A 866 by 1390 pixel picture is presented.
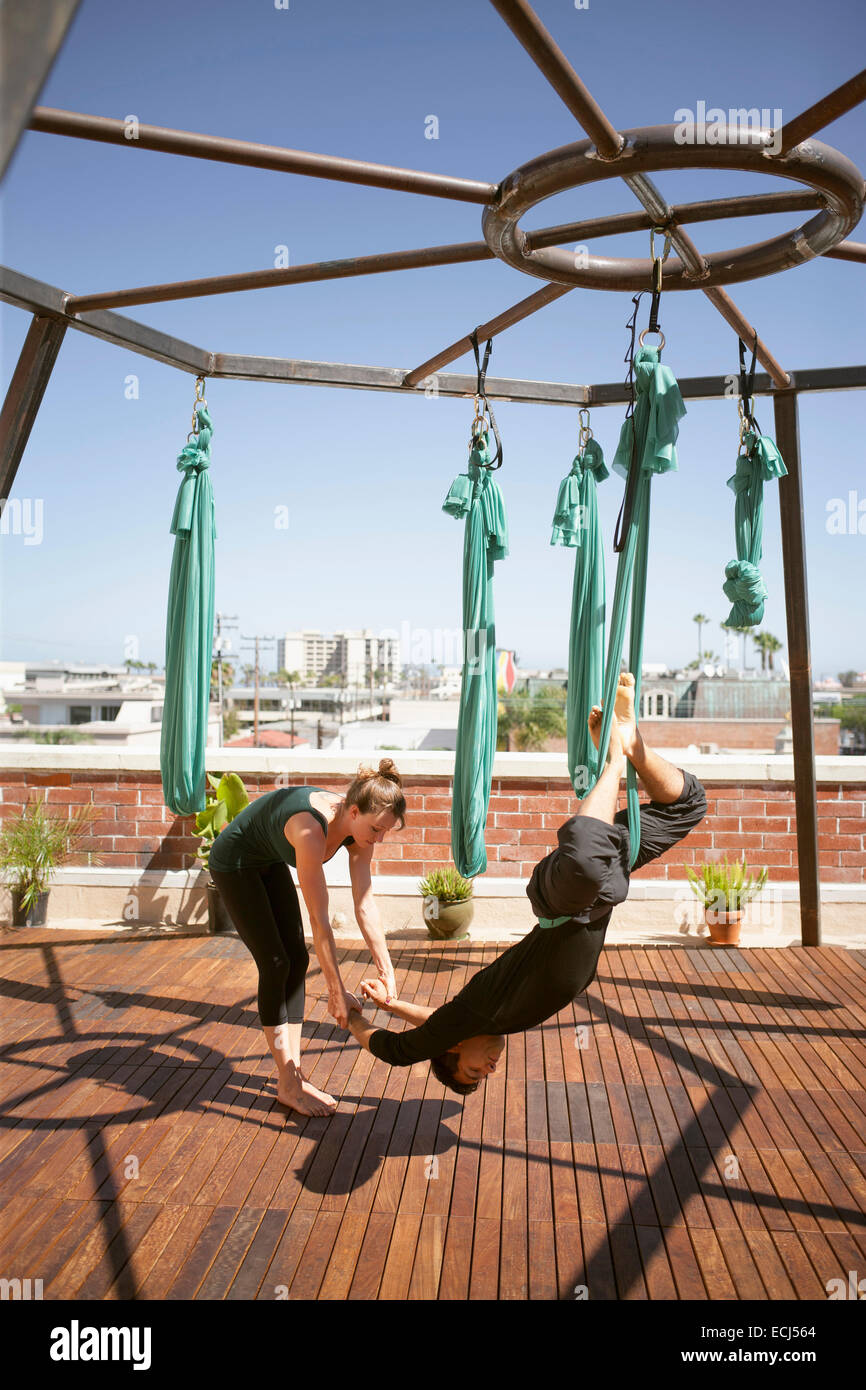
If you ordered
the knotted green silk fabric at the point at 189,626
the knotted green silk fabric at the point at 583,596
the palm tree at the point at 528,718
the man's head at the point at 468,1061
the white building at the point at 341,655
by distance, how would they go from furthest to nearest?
the white building at the point at 341,655
the palm tree at the point at 528,718
the knotted green silk fabric at the point at 189,626
the knotted green silk fabric at the point at 583,596
the man's head at the point at 468,1061

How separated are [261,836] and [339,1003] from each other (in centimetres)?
67

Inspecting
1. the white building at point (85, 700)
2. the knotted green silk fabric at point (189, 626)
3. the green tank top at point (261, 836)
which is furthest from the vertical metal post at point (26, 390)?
the white building at point (85, 700)

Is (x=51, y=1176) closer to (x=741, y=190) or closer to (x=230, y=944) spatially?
(x=230, y=944)

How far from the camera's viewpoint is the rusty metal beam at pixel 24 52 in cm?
77

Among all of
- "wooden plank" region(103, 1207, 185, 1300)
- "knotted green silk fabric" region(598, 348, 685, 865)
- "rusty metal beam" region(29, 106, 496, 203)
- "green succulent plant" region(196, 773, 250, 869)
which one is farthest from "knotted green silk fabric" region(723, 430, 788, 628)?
"green succulent plant" region(196, 773, 250, 869)

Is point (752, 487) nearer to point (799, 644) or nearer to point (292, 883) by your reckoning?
point (799, 644)

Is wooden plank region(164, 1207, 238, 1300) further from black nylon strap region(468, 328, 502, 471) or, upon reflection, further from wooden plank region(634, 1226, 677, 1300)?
black nylon strap region(468, 328, 502, 471)

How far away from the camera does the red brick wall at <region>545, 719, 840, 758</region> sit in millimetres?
27781

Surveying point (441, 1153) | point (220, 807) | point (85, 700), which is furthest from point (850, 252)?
point (85, 700)

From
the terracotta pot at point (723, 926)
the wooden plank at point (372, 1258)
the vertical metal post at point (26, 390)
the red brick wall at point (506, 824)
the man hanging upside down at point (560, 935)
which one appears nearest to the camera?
the wooden plank at point (372, 1258)

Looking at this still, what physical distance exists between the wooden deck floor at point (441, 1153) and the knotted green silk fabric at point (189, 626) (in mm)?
1220

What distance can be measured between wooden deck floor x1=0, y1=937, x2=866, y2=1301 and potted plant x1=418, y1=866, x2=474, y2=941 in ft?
2.70

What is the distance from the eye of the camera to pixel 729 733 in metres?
28.8

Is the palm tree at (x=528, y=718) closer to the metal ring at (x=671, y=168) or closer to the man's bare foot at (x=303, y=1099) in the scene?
the man's bare foot at (x=303, y=1099)
